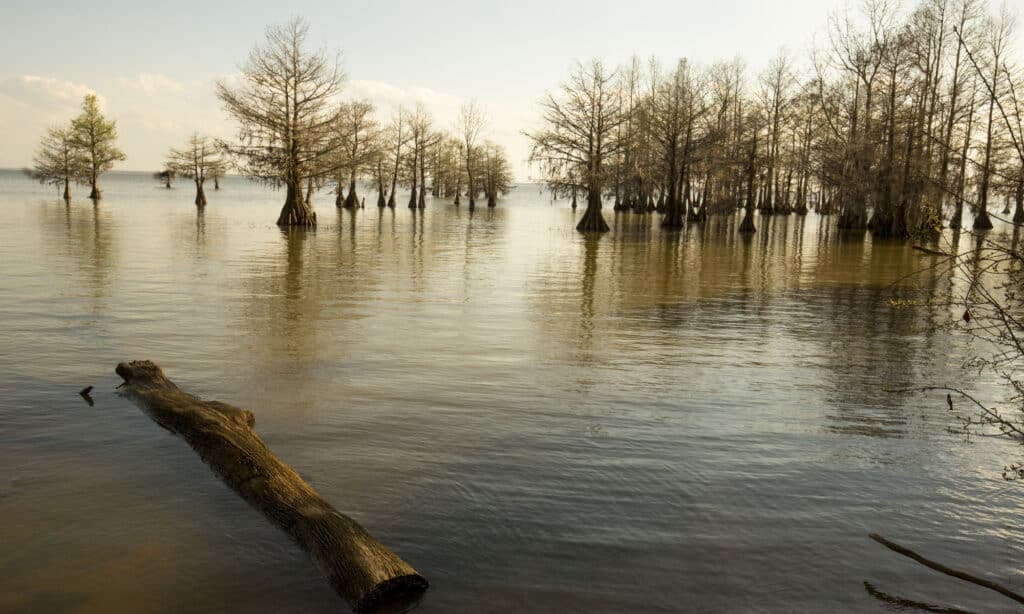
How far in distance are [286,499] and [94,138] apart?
2755 inches

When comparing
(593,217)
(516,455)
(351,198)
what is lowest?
(516,455)

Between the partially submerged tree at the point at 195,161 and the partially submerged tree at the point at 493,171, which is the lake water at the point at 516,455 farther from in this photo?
the partially submerged tree at the point at 493,171

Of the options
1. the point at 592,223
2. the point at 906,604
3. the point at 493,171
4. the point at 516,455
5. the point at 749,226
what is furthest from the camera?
the point at 493,171

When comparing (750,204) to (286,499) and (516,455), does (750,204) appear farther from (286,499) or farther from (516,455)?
(286,499)

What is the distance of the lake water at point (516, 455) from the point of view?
13.3 ft

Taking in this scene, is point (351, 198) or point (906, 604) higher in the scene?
point (351, 198)

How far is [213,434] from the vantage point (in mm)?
5637

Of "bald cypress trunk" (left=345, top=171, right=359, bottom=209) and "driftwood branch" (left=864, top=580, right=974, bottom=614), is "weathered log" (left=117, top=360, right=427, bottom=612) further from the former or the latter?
"bald cypress trunk" (left=345, top=171, right=359, bottom=209)

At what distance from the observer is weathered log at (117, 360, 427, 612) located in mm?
3762

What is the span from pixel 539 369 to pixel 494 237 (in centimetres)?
2545

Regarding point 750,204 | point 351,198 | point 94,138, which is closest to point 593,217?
point 750,204

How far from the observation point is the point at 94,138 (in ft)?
209

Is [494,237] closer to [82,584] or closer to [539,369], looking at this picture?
[539,369]

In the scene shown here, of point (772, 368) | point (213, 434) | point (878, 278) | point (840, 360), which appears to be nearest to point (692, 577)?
point (213, 434)
